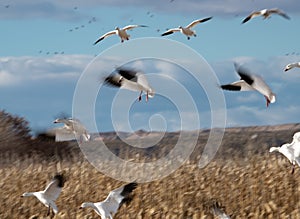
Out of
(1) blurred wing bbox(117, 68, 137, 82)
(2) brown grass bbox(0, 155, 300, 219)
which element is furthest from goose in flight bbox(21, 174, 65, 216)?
(1) blurred wing bbox(117, 68, 137, 82)

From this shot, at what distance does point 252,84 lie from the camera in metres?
10.5

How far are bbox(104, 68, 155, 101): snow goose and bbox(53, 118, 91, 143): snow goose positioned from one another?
2.81ft

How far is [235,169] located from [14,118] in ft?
37.6

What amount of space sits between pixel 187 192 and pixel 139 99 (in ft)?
5.42

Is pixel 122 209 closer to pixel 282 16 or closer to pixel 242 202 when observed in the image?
pixel 242 202

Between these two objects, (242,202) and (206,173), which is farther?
(206,173)

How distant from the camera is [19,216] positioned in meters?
11.4

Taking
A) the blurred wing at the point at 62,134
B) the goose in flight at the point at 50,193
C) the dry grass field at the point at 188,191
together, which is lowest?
the dry grass field at the point at 188,191

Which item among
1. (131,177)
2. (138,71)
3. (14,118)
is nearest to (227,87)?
(138,71)

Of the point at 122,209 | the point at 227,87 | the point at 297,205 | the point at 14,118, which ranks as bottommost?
the point at 14,118

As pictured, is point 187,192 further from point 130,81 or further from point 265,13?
point 265,13

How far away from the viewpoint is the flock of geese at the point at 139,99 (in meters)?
9.36

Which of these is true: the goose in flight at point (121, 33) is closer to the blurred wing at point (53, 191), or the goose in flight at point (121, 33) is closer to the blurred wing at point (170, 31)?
the blurred wing at point (170, 31)

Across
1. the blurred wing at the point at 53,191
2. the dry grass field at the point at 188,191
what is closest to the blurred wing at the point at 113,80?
the dry grass field at the point at 188,191
